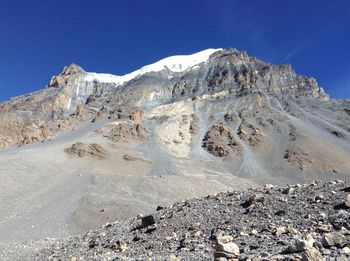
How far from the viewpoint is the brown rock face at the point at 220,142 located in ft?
299

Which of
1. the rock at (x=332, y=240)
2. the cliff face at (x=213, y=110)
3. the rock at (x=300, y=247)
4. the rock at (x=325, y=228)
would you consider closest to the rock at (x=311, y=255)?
the rock at (x=300, y=247)

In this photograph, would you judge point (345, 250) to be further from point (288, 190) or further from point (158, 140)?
point (158, 140)

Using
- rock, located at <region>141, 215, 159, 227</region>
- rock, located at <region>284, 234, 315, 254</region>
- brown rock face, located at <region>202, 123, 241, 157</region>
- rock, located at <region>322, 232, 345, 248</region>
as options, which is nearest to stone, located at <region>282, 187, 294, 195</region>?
rock, located at <region>141, 215, 159, 227</region>

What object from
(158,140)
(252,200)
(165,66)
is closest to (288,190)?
(252,200)

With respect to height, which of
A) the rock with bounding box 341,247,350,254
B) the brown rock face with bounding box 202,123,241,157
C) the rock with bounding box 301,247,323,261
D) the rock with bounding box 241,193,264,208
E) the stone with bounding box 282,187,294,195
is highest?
the brown rock face with bounding box 202,123,241,157

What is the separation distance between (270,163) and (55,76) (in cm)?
11382

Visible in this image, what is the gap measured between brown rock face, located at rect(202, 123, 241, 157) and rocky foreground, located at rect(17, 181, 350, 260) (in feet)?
241

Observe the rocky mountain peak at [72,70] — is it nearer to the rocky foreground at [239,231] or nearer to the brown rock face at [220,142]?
the brown rock face at [220,142]

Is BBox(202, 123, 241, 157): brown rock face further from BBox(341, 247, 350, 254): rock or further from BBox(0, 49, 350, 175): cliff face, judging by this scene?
→ BBox(341, 247, 350, 254): rock

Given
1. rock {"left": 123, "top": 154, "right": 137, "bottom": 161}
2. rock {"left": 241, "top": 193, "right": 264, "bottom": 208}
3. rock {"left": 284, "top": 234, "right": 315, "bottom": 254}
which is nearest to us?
rock {"left": 284, "top": 234, "right": 315, "bottom": 254}

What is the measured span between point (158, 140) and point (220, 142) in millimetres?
14610

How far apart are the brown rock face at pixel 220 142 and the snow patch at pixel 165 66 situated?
73.8 metres

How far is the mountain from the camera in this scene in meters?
47.5

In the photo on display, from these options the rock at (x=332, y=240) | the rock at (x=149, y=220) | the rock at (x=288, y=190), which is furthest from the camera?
the rock at (x=149, y=220)
